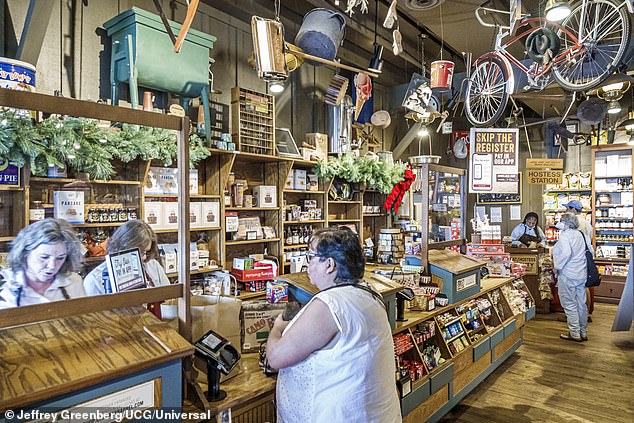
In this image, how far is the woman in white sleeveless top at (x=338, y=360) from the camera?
163 cm

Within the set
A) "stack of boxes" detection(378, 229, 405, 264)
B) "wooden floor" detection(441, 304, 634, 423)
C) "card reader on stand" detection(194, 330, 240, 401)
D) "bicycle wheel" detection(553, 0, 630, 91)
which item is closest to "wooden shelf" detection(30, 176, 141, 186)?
"card reader on stand" detection(194, 330, 240, 401)

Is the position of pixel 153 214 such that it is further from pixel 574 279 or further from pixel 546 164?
pixel 546 164

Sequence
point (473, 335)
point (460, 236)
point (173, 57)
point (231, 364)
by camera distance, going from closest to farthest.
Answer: point (231, 364) → point (173, 57) → point (473, 335) → point (460, 236)

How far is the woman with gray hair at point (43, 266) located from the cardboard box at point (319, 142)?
12.6ft

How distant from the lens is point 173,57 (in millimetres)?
3527

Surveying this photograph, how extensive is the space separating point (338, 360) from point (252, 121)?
3162 millimetres

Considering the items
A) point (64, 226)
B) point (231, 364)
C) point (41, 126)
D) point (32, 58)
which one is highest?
point (32, 58)

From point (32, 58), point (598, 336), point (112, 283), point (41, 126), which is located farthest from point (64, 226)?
point (598, 336)

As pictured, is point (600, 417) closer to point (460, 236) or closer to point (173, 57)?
point (460, 236)

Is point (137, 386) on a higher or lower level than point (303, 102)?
lower

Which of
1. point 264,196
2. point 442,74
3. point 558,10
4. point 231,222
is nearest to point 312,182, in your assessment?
point 264,196

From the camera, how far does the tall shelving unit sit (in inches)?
313

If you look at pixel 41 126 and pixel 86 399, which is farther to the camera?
pixel 41 126

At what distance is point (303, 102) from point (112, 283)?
4410mm
